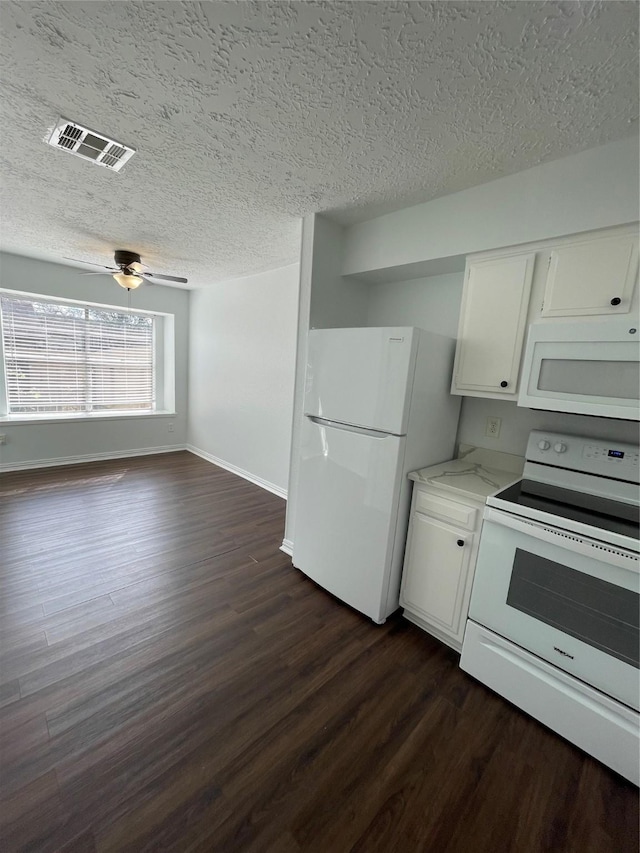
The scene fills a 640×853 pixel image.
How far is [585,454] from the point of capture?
64.6 inches

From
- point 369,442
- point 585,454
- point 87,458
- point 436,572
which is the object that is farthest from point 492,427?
point 87,458

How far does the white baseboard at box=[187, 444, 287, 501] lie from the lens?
13.2ft

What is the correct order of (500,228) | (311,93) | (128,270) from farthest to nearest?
1. (128,270)
2. (500,228)
3. (311,93)

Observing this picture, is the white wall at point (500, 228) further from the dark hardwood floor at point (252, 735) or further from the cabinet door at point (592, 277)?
the dark hardwood floor at point (252, 735)

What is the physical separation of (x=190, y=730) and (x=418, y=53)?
268cm

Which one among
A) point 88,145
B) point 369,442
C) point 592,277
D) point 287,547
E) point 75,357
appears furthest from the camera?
point 75,357

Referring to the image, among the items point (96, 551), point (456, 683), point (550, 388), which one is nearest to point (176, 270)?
point (96, 551)

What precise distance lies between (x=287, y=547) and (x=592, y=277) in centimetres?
259

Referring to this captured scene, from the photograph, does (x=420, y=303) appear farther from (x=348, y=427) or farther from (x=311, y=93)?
(x=311, y=93)

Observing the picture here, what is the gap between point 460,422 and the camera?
2.35m

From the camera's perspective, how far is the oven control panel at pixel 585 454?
1519 mm

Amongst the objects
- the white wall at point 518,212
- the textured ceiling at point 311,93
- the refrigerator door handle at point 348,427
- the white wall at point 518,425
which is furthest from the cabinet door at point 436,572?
the textured ceiling at point 311,93

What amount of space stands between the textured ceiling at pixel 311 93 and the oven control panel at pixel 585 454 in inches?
53.0

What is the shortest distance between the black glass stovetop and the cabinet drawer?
0.68 feet
